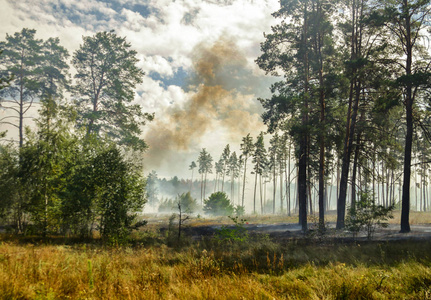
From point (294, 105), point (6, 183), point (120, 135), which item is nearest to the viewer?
point (6, 183)

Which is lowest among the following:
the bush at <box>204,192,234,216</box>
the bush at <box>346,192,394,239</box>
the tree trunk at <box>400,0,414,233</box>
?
the bush at <box>204,192,234,216</box>

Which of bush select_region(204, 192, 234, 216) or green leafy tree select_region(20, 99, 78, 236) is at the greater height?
green leafy tree select_region(20, 99, 78, 236)

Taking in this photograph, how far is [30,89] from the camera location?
77.9 feet

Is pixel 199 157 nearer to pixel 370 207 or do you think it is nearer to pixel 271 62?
pixel 271 62

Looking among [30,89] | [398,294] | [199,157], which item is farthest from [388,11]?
[199,157]

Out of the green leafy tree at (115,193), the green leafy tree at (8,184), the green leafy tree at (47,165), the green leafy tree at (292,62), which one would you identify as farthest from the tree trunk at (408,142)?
the green leafy tree at (8,184)

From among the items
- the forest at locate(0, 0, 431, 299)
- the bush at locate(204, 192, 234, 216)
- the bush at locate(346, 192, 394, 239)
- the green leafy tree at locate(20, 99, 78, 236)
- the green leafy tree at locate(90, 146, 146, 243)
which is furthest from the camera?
the bush at locate(204, 192, 234, 216)

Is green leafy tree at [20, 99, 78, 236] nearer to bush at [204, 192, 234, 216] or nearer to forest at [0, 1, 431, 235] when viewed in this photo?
forest at [0, 1, 431, 235]

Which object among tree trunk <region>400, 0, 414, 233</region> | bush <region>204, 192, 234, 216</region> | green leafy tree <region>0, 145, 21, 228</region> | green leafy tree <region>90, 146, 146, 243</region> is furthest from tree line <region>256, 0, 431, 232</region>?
bush <region>204, 192, 234, 216</region>

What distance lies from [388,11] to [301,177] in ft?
38.1

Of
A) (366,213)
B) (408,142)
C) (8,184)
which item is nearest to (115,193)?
(8,184)

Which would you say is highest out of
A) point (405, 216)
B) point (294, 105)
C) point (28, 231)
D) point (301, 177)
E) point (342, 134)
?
point (294, 105)

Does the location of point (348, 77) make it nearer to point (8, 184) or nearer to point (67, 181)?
point (67, 181)

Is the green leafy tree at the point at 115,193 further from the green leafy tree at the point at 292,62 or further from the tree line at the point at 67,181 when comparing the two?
the green leafy tree at the point at 292,62
